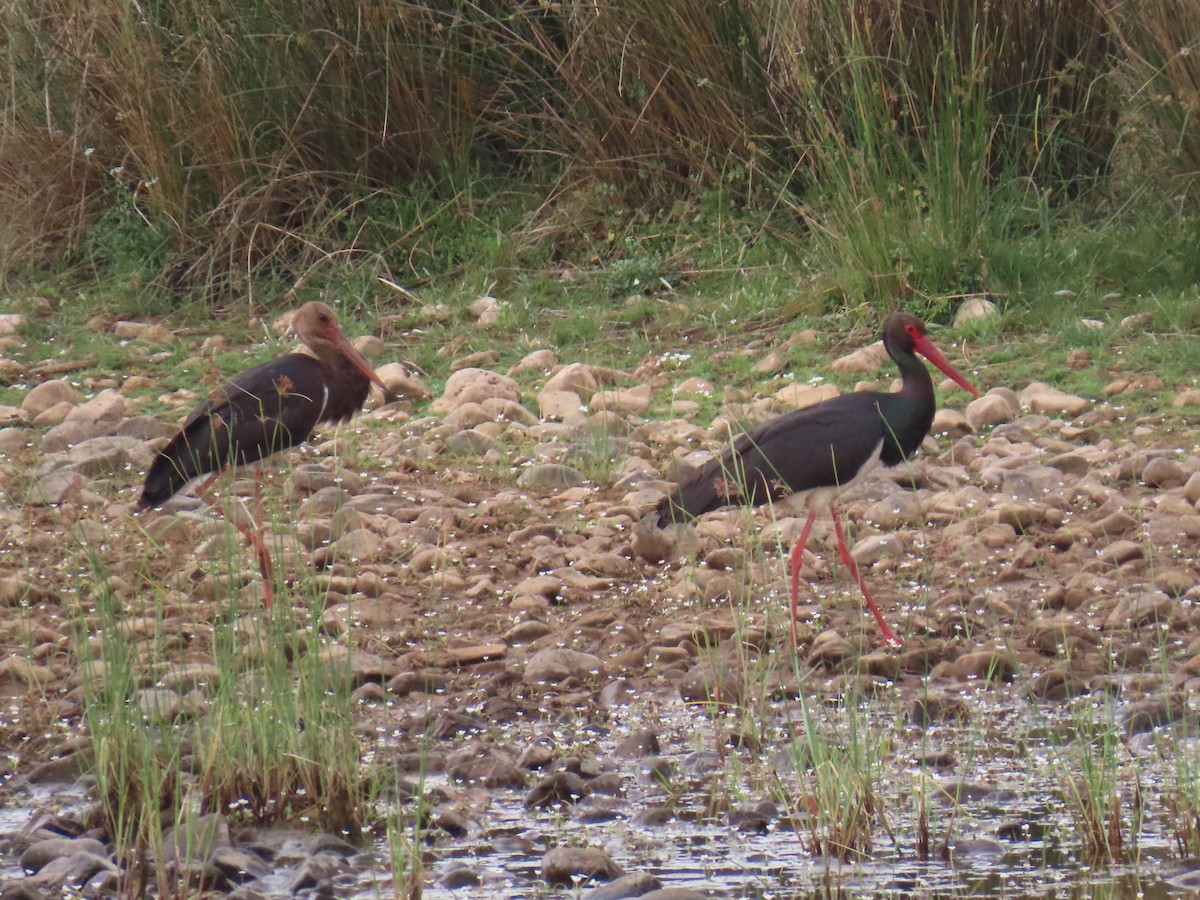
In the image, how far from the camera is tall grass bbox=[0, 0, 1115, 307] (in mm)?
8305

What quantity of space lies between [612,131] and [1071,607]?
462 cm

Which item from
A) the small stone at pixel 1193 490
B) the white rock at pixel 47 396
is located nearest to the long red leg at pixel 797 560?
the small stone at pixel 1193 490

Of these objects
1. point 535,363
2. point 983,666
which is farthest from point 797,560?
point 535,363

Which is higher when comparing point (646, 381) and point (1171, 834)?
point (1171, 834)

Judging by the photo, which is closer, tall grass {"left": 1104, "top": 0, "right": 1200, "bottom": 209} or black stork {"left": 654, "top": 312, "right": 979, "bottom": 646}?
black stork {"left": 654, "top": 312, "right": 979, "bottom": 646}

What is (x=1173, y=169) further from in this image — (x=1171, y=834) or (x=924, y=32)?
(x=1171, y=834)

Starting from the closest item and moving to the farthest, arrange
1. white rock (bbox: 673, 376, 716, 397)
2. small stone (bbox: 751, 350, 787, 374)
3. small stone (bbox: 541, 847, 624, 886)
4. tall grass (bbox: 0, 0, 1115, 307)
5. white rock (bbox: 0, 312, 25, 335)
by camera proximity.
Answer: small stone (bbox: 541, 847, 624, 886) < white rock (bbox: 673, 376, 716, 397) < small stone (bbox: 751, 350, 787, 374) < tall grass (bbox: 0, 0, 1115, 307) < white rock (bbox: 0, 312, 25, 335)

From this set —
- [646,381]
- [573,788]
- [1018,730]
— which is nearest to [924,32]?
[646,381]

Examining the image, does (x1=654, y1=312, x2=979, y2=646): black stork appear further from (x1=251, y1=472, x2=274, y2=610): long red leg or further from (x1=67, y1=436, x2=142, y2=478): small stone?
(x1=67, y1=436, x2=142, y2=478): small stone

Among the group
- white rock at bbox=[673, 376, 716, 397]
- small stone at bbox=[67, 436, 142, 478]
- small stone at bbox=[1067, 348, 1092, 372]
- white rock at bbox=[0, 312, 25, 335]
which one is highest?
small stone at bbox=[67, 436, 142, 478]

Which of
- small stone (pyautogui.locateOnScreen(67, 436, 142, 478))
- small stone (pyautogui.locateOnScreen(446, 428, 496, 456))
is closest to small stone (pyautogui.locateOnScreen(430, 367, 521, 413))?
small stone (pyautogui.locateOnScreen(446, 428, 496, 456))

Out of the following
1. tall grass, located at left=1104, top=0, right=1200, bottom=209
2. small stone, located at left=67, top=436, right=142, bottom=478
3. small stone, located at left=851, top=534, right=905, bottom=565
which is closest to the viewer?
small stone, located at left=851, top=534, right=905, bottom=565

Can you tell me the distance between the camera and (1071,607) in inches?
197

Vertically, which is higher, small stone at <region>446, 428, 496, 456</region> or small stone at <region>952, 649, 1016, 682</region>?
small stone at <region>952, 649, 1016, 682</region>
